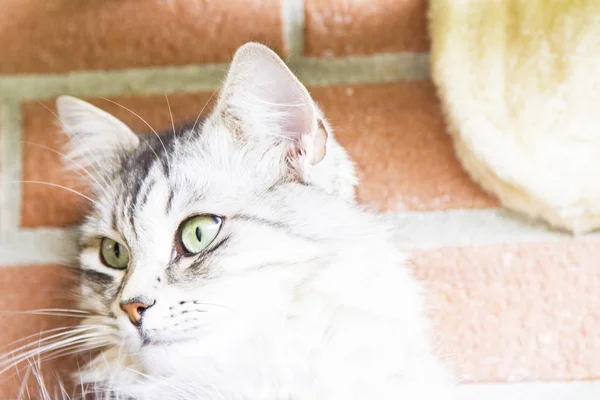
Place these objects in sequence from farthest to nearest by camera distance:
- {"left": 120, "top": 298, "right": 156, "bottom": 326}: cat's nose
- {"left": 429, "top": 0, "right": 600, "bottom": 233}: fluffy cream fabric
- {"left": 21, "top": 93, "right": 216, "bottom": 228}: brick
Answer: {"left": 21, "top": 93, "right": 216, "bottom": 228}: brick
{"left": 429, "top": 0, "right": 600, "bottom": 233}: fluffy cream fabric
{"left": 120, "top": 298, "right": 156, "bottom": 326}: cat's nose

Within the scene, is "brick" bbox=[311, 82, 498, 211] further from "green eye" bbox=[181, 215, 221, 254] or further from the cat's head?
"green eye" bbox=[181, 215, 221, 254]

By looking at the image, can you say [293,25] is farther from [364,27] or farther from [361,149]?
[361,149]

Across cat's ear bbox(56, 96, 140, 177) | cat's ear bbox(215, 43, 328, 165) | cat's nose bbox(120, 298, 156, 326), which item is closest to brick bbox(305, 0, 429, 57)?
cat's ear bbox(215, 43, 328, 165)

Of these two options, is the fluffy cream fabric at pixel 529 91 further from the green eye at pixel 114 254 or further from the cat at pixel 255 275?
the green eye at pixel 114 254

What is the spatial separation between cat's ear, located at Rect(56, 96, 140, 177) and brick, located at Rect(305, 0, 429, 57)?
0.32 metres

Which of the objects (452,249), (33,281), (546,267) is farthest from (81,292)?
A: (546,267)

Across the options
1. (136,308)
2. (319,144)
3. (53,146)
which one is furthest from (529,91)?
(53,146)

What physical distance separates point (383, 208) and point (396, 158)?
81 mm

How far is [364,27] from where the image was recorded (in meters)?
0.86

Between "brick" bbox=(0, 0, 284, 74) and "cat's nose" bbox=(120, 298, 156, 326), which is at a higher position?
"brick" bbox=(0, 0, 284, 74)

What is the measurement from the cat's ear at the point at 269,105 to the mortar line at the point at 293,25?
6.6 inches

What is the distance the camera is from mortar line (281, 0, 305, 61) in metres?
0.87

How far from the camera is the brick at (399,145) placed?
0.87 meters

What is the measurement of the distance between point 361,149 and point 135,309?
0.42 metres
